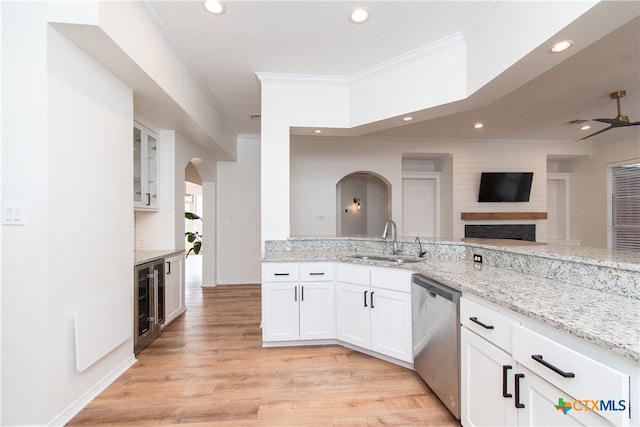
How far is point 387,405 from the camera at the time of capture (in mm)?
1914

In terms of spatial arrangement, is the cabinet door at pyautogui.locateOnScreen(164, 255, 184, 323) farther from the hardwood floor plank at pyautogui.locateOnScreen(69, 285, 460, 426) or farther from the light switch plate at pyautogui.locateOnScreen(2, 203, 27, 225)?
the light switch plate at pyautogui.locateOnScreen(2, 203, 27, 225)

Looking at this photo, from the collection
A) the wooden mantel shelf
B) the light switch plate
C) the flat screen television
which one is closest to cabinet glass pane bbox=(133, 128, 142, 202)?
the light switch plate

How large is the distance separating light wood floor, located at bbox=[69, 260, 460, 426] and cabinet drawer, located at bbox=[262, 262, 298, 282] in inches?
26.6

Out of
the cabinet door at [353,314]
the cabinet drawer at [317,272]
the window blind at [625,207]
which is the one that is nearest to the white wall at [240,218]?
the cabinet drawer at [317,272]

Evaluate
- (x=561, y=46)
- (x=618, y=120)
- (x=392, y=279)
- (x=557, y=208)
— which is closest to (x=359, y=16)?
(x=561, y=46)

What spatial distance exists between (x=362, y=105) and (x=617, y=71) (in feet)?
8.62

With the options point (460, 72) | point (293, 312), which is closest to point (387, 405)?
point (293, 312)

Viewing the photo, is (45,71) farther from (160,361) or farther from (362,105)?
(362,105)

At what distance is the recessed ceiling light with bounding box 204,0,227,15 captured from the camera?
81.5 inches

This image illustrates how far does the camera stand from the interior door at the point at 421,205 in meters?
6.26

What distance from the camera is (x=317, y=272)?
2789 mm

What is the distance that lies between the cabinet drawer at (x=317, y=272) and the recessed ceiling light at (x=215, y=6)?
2.24 m

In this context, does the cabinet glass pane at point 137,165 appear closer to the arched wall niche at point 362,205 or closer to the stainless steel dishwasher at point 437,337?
the stainless steel dishwasher at point 437,337

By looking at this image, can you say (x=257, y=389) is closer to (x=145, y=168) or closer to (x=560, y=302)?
(x=560, y=302)
